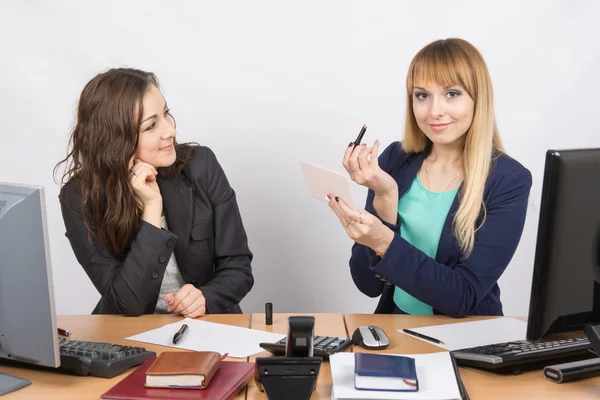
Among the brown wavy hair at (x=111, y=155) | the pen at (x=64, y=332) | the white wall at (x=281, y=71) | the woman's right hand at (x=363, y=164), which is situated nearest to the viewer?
the pen at (x=64, y=332)

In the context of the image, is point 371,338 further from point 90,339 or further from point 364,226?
point 90,339

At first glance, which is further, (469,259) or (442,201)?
(442,201)

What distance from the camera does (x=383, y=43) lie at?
3344 millimetres

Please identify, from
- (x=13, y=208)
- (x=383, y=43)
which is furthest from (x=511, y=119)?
(x=13, y=208)

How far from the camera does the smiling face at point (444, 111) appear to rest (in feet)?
7.24

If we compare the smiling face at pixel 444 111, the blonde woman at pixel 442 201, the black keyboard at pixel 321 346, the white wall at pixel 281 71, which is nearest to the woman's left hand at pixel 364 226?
the blonde woman at pixel 442 201

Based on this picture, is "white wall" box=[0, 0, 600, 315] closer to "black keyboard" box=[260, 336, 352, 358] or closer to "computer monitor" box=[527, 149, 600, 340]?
"black keyboard" box=[260, 336, 352, 358]

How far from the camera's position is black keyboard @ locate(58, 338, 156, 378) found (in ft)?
5.20

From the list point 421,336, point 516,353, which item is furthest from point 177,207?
point 516,353

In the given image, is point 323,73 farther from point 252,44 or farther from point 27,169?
point 27,169

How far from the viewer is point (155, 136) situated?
233 cm

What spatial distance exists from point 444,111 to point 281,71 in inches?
50.9

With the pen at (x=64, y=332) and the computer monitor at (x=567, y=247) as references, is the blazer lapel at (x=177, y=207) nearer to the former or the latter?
the pen at (x=64, y=332)

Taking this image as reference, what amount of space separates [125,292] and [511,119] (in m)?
2.07
